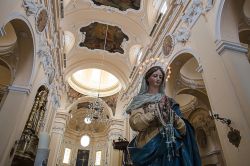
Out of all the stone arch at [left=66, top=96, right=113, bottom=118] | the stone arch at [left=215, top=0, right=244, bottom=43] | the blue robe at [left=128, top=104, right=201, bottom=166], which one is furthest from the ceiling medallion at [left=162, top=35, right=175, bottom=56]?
the stone arch at [left=66, top=96, right=113, bottom=118]

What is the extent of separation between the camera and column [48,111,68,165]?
12.5 metres

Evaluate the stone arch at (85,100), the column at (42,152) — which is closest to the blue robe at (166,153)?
the column at (42,152)

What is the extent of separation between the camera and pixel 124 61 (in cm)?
1427

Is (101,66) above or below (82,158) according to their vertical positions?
above

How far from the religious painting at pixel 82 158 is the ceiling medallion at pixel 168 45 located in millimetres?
17116

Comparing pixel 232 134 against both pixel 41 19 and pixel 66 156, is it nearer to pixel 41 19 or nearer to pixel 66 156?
pixel 41 19

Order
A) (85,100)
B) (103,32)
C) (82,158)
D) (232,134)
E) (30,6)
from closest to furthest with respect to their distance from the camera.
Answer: (232,134) < (30,6) < (103,32) < (85,100) < (82,158)

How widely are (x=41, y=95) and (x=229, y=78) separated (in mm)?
6748

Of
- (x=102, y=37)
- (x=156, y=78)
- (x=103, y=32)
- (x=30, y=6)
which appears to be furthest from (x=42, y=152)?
(x=102, y=37)

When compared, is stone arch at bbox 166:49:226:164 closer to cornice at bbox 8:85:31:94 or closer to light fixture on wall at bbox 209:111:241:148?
light fixture on wall at bbox 209:111:241:148

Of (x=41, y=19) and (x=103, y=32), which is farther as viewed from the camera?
(x=103, y=32)

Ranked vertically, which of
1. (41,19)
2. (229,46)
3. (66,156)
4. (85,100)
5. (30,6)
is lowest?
(229,46)

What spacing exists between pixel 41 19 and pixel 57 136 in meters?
8.73

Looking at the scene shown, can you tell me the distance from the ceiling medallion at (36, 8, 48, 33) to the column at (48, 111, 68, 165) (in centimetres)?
794
